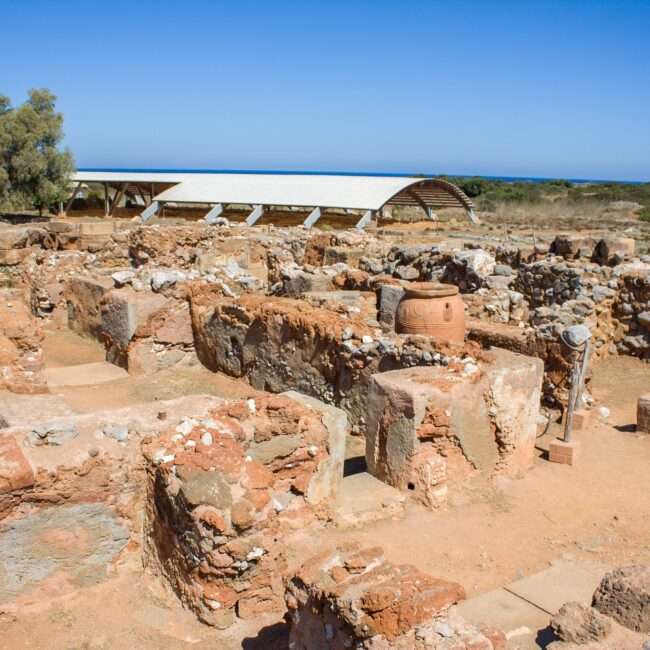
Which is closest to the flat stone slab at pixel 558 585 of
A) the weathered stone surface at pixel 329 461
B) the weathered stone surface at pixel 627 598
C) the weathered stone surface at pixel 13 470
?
the weathered stone surface at pixel 627 598

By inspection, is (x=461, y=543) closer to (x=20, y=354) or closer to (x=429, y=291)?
(x=429, y=291)

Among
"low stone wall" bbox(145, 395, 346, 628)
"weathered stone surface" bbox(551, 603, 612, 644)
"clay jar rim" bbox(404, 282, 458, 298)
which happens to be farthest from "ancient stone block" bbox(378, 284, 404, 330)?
"weathered stone surface" bbox(551, 603, 612, 644)

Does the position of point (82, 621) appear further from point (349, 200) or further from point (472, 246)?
point (349, 200)

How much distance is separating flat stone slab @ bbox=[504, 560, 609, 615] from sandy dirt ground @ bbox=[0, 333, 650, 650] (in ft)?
0.98

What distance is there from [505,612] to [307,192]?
85.6ft

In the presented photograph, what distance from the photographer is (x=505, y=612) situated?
424 cm

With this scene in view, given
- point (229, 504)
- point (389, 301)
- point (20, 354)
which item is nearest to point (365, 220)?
point (389, 301)

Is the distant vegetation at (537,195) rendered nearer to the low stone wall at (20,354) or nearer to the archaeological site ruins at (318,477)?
the archaeological site ruins at (318,477)

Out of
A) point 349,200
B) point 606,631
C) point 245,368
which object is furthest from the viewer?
point 349,200

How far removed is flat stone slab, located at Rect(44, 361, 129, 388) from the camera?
9.36m

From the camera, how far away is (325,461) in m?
5.59

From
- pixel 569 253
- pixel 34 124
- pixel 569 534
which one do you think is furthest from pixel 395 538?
pixel 34 124

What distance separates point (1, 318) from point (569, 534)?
6.91m

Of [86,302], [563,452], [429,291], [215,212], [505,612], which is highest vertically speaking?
[215,212]
